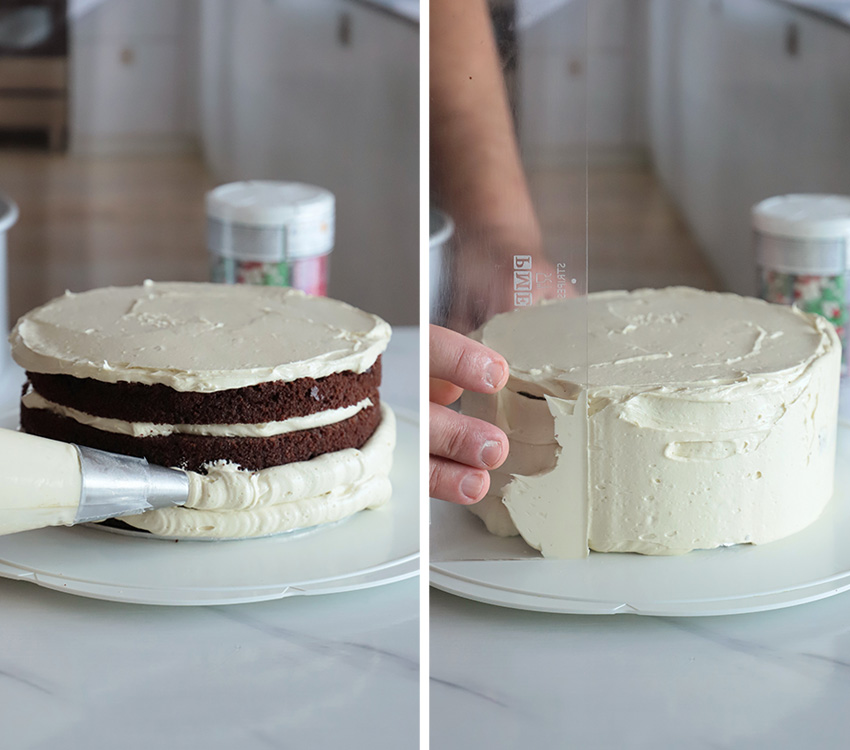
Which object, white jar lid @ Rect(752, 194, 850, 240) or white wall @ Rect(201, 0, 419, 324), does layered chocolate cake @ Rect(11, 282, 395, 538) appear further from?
white wall @ Rect(201, 0, 419, 324)

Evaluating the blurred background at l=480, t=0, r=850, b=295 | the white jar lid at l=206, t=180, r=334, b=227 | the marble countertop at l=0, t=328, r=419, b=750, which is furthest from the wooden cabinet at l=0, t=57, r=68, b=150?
the marble countertop at l=0, t=328, r=419, b=750

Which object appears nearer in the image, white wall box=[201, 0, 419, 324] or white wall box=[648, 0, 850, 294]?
white wall box=[648, 0, 850, 294]

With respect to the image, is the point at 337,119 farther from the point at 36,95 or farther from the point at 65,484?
the point at 65,484

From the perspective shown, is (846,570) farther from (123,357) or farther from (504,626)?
(123,357)

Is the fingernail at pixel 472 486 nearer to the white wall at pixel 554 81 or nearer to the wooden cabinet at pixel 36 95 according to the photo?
the white wall at pixel 554 81

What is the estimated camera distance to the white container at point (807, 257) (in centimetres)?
92

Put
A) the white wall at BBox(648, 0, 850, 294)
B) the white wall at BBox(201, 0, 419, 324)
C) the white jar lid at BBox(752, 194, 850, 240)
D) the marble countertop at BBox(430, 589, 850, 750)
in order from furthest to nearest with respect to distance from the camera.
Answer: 1. the white wall at BBox(201, 0, 419, 324)
2. the white wall at BBox(648, 0, 850, 294)
3. the white jar lid at BBox(752, 194, 850, 240)
4. the marble countertop at BBox(430, 589, 850, 750)

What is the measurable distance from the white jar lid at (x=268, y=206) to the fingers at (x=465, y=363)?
48 cm

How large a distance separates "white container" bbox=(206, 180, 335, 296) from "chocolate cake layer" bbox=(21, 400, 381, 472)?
373mm

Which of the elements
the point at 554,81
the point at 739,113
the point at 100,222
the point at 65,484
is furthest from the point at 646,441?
the point at 100,222

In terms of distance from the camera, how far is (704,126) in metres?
1.44

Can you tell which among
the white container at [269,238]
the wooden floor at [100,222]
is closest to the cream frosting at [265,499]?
the white container at [269,238]

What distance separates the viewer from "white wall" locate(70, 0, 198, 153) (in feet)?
5.13

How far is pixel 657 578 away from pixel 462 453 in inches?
4.7
